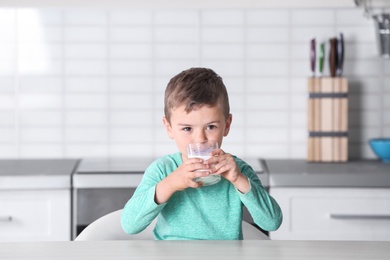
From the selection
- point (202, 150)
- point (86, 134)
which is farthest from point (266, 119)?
point (202, 150)

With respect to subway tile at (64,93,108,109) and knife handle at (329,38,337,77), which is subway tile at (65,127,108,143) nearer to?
subway tile at (64,93,108,109)

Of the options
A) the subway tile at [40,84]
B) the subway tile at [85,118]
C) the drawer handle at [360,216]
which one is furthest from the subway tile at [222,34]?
the drawer handle at [360,216]

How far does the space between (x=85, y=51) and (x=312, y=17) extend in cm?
97

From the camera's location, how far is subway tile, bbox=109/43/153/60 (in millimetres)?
3078

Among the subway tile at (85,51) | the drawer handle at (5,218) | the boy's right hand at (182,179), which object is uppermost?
the subway tile at (85,51)

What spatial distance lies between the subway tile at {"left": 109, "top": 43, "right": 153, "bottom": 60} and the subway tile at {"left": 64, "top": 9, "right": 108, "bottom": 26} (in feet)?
0.46

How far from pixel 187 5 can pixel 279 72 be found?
48 cm

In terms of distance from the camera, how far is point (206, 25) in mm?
3070

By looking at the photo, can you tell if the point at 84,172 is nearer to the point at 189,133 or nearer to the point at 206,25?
the point at 206,25

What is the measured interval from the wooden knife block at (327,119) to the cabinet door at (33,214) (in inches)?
40.3

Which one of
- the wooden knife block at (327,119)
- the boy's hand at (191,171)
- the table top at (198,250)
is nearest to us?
the table top at (198,250)

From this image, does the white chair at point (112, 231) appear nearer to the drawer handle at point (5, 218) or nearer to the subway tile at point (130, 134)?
the drawer handle at point (5, 218)

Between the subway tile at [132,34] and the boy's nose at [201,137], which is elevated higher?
the subway tile at [132,34]

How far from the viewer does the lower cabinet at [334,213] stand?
2607 mm
